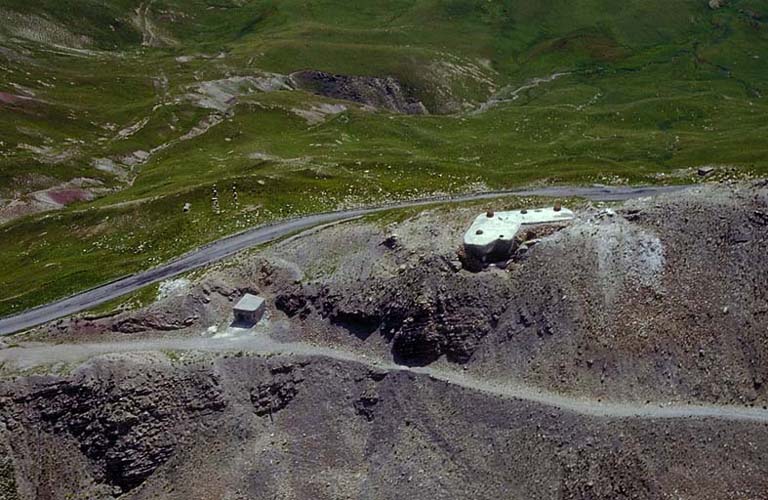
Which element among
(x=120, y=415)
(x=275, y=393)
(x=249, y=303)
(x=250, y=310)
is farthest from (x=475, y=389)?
(x=120, y=415)

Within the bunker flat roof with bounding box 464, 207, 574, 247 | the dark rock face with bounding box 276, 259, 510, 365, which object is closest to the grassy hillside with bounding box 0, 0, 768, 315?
the dark rock face with bounding box 276, 259, 510, 365

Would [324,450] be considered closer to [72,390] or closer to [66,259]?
[72,390]

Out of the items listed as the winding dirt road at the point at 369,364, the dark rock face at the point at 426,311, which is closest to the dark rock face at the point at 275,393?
the winding dirt road at the point at 369,364

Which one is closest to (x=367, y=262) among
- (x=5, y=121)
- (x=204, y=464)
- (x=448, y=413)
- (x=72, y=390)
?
(x=448, y=413)

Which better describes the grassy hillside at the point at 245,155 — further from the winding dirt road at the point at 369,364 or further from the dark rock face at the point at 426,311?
the dark rock face at the point at 426,311

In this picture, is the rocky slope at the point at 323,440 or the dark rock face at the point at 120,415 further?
the dark rock face at the point at 120,415

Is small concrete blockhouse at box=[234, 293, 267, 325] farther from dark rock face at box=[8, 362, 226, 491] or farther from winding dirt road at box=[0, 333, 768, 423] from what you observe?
dark rock face at box=[8, 362, 226, 491]
